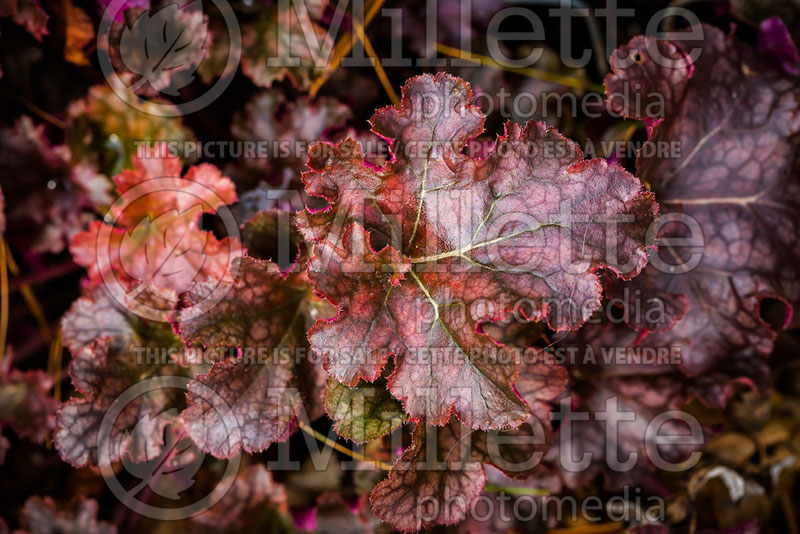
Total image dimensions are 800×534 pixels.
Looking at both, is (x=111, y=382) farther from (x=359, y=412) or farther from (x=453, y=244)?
(x=453, y=244)

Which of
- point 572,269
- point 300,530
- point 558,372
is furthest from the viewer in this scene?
point 300,530

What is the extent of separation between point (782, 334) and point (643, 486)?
44 cm

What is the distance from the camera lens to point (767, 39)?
109cm

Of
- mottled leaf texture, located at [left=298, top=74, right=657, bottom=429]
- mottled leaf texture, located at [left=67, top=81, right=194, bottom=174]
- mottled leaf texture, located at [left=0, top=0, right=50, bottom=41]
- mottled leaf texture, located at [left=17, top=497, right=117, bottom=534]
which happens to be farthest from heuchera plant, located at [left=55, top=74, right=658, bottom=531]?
mottled leaf texture, located at [left=0, top=0, right=50, bottom=41]

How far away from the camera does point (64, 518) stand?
115cm

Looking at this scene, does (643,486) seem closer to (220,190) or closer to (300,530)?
(300,530)

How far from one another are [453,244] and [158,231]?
530 millimetres

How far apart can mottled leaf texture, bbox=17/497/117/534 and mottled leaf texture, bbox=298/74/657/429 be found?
71 centimetres

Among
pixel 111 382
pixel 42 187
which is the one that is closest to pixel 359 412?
pixel 111 382

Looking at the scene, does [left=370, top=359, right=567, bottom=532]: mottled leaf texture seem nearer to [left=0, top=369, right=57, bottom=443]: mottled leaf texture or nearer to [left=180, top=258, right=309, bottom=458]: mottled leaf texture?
[left=180, top=258, right=309, bottom=458]: mottled leaf texture

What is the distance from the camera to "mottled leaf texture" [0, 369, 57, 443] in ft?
3.88

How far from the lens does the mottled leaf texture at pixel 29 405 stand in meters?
1.18

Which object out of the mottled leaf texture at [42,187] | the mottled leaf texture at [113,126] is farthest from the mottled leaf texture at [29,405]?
the mottled leaf texture at [113,126]

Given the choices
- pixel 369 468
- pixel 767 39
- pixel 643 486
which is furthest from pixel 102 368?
pixel 767 39
